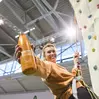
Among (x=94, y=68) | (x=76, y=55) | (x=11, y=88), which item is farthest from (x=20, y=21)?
(x=94, y=68)

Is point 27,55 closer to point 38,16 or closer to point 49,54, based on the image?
point 49,54

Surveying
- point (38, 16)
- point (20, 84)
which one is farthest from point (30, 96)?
point (38, 16)

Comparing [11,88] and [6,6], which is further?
[11,88]

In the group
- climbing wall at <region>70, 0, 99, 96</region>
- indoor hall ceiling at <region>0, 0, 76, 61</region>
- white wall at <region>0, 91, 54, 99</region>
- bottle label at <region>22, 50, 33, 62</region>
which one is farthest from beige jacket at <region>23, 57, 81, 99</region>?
white wall at <region>0, 91, 54, 99</region>

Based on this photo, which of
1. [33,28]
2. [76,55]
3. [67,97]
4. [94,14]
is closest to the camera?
[94,14]

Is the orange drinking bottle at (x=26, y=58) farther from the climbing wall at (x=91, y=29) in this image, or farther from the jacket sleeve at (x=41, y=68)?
the climbing wall at (x=91, y=29)

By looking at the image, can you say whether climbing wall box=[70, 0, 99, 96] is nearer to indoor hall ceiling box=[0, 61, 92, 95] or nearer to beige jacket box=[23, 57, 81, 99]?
beige jacket box=[23, 57, 81, 99]

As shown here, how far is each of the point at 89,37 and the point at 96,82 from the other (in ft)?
0.84

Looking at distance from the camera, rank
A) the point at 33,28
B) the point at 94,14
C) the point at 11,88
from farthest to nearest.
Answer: the point at 11,88
the point at 33,28
the point at 94,14

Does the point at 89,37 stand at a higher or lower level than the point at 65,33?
lower

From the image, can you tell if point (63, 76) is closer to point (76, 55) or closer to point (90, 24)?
point (90, 24)

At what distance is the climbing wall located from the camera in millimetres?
1070

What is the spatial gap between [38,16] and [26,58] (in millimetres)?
3971

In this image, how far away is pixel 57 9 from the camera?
15.3ft
